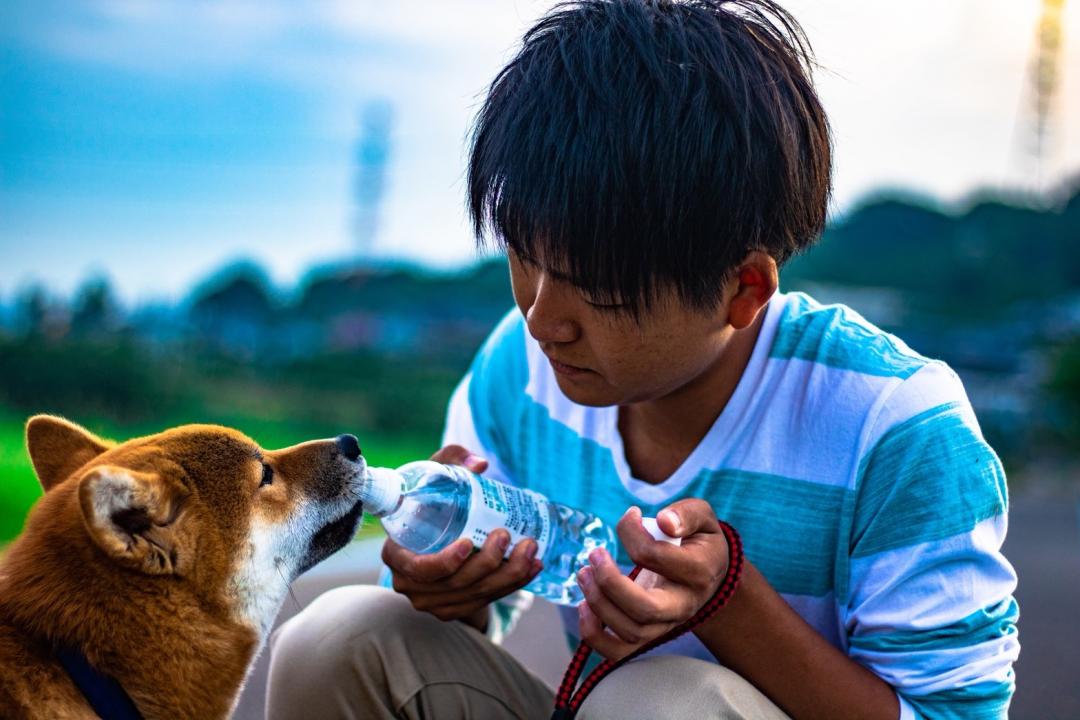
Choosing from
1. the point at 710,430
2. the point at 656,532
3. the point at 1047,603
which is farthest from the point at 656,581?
the point at 1047,603

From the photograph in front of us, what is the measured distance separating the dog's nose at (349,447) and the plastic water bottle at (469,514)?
8 cm

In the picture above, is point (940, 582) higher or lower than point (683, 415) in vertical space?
lower

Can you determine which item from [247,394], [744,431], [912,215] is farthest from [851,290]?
[744,431]

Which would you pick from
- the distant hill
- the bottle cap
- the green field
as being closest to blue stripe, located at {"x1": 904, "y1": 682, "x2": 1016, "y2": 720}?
the bottle cap

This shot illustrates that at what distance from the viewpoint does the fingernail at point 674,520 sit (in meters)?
1.83

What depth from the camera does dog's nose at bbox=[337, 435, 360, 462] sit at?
2348 millimetres

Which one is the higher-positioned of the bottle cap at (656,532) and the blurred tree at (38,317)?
the bottle cap at (656,532)

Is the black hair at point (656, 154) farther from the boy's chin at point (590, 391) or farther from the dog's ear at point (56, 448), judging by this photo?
the dog's ear at point (56, 448)

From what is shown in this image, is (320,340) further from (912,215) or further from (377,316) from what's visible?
(912,215)

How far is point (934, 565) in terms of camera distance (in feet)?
6.37

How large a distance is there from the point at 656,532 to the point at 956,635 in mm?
522

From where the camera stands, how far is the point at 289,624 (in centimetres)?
237

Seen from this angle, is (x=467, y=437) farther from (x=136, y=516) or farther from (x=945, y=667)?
(x=945, y=667)

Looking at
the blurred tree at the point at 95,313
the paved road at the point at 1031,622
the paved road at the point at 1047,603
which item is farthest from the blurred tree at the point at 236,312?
the paved road at the point at 1047,603
